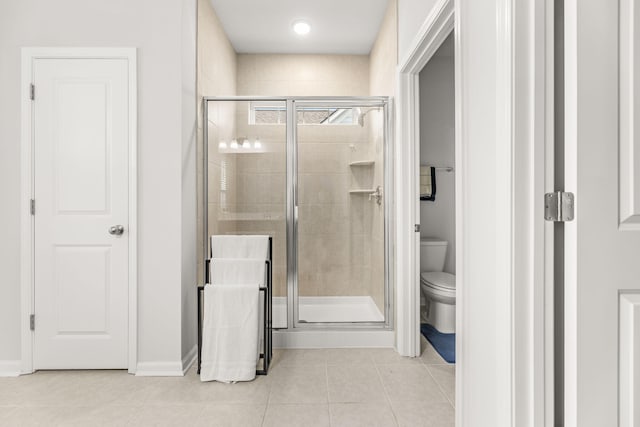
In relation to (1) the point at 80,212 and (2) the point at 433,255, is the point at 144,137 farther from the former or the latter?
(2) the point at 433,255

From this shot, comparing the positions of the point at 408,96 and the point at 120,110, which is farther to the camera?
the point at 408,96

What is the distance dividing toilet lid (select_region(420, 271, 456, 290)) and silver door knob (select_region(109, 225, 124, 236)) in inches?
93.8

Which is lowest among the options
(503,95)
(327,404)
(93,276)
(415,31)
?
(327,404)

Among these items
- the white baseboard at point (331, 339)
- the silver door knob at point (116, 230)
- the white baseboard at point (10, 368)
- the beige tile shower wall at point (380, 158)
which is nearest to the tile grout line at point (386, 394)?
the white baseboard at point (331, 339)

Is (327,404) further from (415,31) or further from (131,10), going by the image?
(131,10)

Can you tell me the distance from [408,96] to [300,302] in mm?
1711

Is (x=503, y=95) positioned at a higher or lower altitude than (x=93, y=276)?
higher

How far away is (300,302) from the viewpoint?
293cm

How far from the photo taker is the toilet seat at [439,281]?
121 inches

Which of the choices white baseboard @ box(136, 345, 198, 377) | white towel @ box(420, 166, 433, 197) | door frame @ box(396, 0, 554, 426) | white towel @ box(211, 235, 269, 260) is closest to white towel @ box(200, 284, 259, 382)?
white baseboard @ box(136, 345, 198, 377)

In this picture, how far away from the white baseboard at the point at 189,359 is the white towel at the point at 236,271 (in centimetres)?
51

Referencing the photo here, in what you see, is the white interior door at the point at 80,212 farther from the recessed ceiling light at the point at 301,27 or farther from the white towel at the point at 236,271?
the recessed ceiling light at the point at 301,27

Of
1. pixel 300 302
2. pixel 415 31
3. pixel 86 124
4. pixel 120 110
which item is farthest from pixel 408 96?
pixel 86 124
